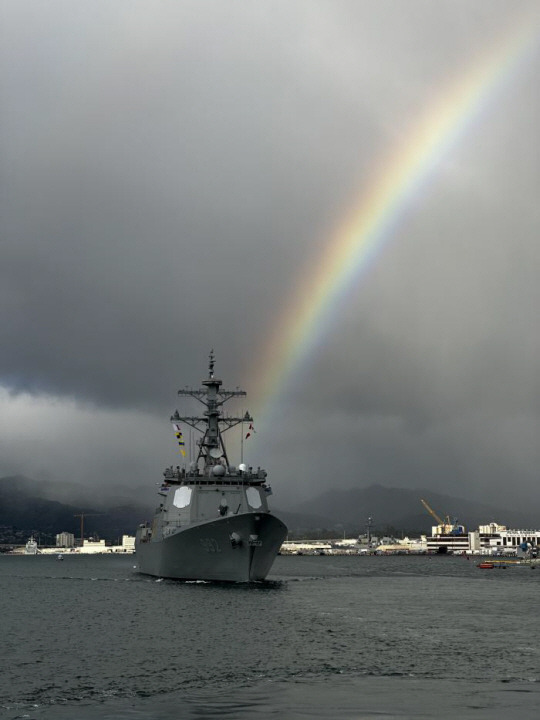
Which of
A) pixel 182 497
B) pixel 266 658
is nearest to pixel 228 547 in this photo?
pixel 182 497

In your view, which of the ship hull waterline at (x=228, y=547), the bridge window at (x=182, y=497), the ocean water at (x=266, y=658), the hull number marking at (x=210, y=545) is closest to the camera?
the ocean water at (x=266, y=658)

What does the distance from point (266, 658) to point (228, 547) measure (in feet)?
131

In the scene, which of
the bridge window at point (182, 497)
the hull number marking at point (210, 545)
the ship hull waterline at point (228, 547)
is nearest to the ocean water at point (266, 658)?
the ship hull waterline at point (228, 547)

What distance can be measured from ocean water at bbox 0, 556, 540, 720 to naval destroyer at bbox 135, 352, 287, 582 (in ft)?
14.9

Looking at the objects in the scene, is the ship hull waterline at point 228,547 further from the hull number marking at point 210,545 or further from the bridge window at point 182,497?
the bridge window at point 182,497

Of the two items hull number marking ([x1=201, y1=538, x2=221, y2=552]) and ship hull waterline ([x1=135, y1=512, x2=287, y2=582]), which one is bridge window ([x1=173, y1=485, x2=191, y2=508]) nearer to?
ship hull waterline ([x1=135, y1=512, x2=287, y2=582])

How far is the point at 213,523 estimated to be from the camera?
78.8m

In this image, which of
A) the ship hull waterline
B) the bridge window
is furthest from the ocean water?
the bridge window

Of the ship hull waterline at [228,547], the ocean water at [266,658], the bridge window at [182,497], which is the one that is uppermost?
the bridge window at [182,497]

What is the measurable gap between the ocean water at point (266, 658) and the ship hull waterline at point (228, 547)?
Result: 3.91 meters

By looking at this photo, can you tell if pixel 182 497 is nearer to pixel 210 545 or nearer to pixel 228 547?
pixel 210 545

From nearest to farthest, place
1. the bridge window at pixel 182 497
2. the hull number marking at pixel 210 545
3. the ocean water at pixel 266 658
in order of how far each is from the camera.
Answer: the ocean water at pixel 266 658
the hull number marking at pixel 210 545
the bridge window at pixel 182 497

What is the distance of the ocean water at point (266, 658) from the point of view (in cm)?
3000

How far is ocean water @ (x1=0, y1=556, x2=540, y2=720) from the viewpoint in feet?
98.4
